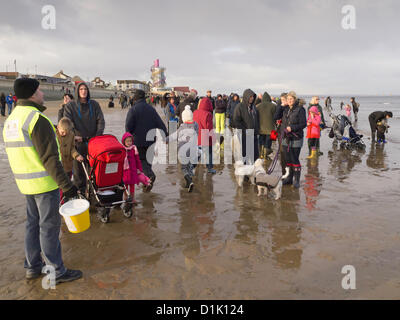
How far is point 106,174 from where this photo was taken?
4.87m

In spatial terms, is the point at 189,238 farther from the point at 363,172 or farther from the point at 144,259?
the point at 363,172

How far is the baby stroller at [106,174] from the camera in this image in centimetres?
475

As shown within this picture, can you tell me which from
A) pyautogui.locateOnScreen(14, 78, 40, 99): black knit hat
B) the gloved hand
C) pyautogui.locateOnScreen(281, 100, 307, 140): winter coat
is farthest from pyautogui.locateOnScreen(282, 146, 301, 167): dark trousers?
pyautogui.locateOnScreen(14, 78, 40, 99): black knit hat

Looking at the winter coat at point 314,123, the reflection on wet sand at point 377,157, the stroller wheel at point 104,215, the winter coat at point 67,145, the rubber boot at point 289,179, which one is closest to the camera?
the stroller wheel at point 104,215

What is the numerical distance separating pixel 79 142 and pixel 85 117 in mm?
466

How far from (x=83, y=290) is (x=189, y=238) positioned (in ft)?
5.42

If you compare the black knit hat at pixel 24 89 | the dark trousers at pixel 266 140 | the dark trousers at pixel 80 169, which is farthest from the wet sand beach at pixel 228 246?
the dark trousers at pixel 266 140

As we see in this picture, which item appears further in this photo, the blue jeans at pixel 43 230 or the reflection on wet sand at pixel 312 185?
the reflection on wet sand at pixel 312 185

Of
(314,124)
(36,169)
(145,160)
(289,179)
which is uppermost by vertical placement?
(314,124)

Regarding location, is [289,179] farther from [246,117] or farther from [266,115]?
[266,115]

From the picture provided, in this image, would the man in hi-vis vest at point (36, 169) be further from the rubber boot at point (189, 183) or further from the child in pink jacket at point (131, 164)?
the rubber boot at point (189, 183)

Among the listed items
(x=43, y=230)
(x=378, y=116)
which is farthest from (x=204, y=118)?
(x=378, y=116)

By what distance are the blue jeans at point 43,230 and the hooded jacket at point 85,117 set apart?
2.39m

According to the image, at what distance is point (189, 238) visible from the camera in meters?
4.39
